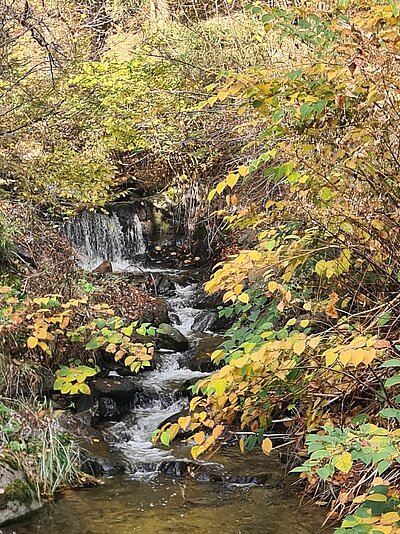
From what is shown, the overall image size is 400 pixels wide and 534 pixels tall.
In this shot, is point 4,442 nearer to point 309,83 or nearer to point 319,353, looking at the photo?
point 319,353

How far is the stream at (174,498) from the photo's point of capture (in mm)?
4480

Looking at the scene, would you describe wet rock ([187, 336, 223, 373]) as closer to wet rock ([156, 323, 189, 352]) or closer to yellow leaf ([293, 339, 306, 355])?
wet rock ([156, 323, 189, 352])

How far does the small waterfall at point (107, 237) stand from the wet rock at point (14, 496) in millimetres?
7343

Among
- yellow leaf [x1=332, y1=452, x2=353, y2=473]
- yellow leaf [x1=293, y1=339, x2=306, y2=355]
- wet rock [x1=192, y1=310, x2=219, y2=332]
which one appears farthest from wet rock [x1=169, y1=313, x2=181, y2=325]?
yellow leaf [x1=332, y1=452, x2=353, y2=473]

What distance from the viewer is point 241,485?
524 centimetres

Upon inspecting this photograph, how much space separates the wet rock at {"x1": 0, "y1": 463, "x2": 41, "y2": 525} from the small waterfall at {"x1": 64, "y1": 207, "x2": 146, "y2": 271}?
734 cm

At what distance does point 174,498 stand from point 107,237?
28.0ft

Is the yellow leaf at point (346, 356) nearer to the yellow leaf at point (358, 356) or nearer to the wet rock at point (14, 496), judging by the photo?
the yellow leaf at point (358, 356)

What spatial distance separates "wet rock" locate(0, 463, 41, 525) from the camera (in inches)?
179

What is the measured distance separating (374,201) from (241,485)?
2772 millimetres

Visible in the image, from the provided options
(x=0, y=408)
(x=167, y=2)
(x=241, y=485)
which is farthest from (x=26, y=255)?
(x=167, y=2)

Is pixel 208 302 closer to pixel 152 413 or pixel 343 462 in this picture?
pixel 152 413

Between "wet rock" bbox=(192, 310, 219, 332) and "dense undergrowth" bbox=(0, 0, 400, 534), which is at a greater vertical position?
"dense undergrowth" bbox=(0, 0, 400, 534)

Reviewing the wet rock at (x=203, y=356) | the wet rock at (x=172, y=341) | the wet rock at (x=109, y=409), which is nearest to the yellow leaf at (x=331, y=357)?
the wet rock at (x=109, y=409)
